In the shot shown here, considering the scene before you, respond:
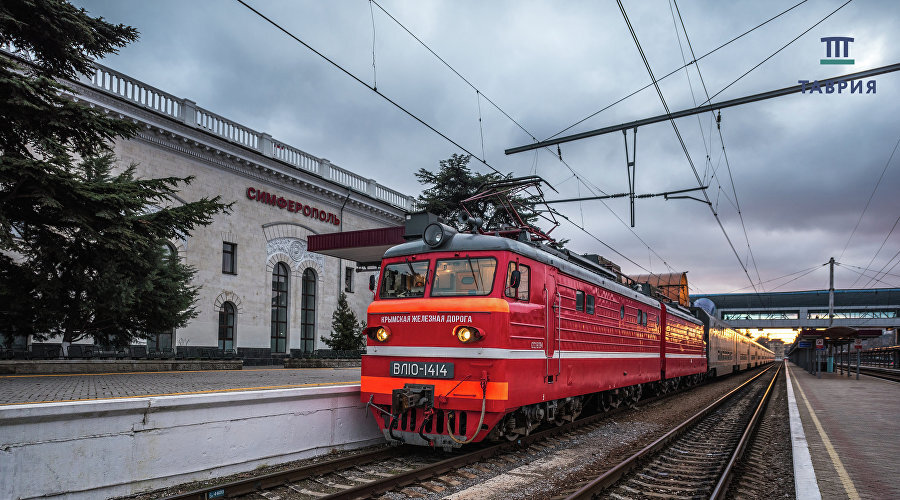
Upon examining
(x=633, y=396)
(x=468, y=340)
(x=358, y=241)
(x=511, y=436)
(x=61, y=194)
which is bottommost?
(x=633, y=396)

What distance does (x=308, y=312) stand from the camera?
32.1 meters

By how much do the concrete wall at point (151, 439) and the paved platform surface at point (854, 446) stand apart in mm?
6528

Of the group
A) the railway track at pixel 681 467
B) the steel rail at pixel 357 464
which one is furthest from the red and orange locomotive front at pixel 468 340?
the railway track at pixel 681 467

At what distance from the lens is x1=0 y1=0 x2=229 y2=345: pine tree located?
11.2m

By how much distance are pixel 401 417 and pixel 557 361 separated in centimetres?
286

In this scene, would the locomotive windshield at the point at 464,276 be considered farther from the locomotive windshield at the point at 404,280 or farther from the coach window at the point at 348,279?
the coach window at the point at 348,279

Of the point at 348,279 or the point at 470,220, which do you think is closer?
the point at 470,220

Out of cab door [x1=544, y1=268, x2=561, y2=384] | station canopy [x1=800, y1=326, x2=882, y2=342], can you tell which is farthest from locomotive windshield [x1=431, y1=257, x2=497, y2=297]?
station canopy [x1=800, y1=326, x2=882, y2=342]

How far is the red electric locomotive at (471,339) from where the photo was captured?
8156 mm

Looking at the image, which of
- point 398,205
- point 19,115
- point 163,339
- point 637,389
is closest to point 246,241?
point 163,339

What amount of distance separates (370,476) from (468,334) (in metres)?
2.21

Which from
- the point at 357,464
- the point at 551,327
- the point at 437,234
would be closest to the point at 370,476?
the point at 357,464

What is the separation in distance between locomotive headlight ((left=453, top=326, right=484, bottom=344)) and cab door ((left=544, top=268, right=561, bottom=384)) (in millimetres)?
1794

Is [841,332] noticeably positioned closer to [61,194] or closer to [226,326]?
[226,326]
